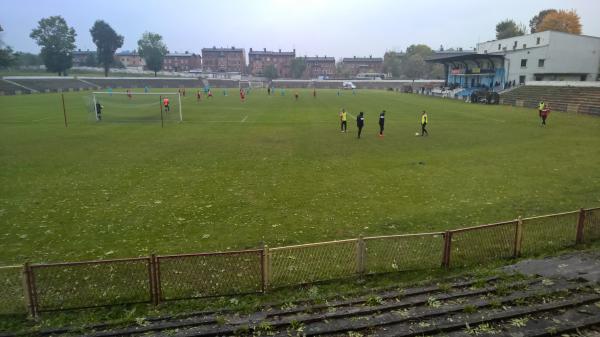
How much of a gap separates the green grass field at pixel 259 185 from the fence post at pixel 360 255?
206cm

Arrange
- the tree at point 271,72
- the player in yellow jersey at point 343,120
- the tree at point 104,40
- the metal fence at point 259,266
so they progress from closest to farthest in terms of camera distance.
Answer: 1. the metal fence at point 259,266
2. the player in yellow jersey at point 343,120
3. the tree at point 104,40
4. the tree at point 271,72

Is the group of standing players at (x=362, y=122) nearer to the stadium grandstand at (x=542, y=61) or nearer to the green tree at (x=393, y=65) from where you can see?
the stadium grandstand at (x=542, y=61)

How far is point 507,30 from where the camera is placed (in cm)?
10894

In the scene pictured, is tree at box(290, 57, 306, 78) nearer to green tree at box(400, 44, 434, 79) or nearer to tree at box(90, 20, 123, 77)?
green tree at box(400, 44, 434, 79)

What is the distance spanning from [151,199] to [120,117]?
91.4 ft

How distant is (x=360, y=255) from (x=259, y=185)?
7.59 meters

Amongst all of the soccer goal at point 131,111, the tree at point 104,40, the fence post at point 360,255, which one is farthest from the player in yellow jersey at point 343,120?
the tree at point 104,40

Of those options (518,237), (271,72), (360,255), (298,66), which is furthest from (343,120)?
(298,66)

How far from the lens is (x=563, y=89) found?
5006cm

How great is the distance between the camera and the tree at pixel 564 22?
87387mm

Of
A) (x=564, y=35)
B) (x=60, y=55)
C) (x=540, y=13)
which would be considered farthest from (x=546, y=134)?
(x=60, y=55)

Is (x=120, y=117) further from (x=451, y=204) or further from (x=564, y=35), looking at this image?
(x=564, y=35)

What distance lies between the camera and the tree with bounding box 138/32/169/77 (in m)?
135

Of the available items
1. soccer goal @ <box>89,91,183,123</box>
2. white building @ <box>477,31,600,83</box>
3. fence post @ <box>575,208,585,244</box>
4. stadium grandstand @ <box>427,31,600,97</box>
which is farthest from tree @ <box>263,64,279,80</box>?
fence post @ <box>575,208,585,244</box>
